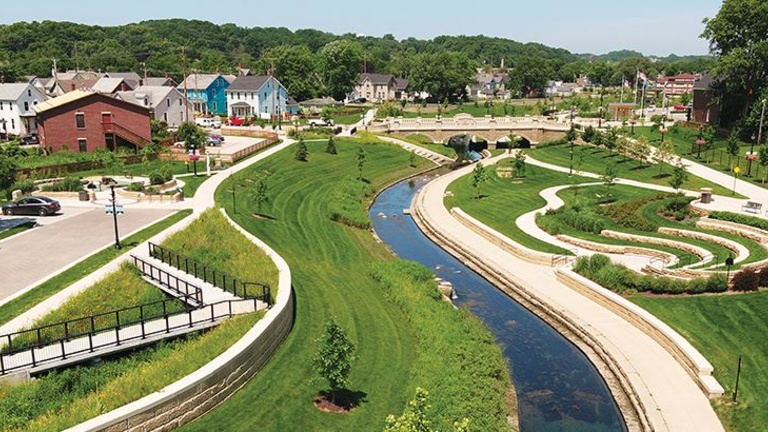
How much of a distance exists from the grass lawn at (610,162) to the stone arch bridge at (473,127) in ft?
29.9

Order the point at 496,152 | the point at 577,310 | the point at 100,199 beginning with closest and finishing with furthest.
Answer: the point at 577,310, the point at 100,199, the point at 496,152

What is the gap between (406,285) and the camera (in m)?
34.1

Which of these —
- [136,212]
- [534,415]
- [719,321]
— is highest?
[136,212]

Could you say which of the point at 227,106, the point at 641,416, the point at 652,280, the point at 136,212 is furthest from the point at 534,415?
the point at 227,106

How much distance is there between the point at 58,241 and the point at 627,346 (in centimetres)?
2753

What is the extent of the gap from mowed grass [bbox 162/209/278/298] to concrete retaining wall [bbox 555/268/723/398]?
52.2 feet

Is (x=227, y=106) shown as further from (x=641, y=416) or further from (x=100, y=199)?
(x=641, y=416)

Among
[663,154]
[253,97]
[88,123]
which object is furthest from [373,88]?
[663,154]

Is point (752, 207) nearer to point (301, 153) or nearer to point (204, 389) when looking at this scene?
point (204, 389)

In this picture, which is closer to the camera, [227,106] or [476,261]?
[476,261]

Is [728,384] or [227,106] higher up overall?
[227,106]

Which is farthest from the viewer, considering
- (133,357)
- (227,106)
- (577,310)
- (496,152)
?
(227,106)

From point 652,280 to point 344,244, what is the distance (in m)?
18.4

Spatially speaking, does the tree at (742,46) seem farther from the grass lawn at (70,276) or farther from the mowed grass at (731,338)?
the grass lawn at (70,276)
